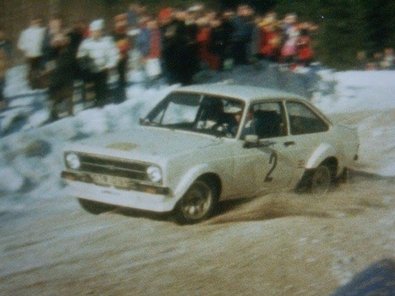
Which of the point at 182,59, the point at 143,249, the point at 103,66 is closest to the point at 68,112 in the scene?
the point at 103,66

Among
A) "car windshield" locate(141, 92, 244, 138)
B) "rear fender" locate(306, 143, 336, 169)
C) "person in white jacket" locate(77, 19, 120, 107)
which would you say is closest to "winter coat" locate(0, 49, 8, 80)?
"person in white jacket" locate(77, 19, 120, 107)

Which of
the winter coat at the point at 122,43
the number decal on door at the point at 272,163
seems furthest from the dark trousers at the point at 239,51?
the number decal on door at the point at 272,163

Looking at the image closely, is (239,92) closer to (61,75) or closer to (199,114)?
(199,114)

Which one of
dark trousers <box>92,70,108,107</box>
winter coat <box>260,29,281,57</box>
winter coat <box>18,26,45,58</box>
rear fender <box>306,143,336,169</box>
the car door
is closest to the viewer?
the car door

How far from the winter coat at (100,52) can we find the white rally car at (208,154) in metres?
3.73

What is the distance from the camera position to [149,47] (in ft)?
Result: 50.8

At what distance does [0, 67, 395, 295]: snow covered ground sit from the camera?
286 inches

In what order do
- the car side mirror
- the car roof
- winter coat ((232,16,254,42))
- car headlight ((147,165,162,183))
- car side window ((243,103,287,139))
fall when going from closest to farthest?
car headlight ((147,165,162,183))
the car side mirror
car side window ((243,103,287,139))
the car roof
winter coat ((232,16,254,42))

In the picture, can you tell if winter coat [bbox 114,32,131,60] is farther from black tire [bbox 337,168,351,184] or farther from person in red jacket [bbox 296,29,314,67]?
person in red jacket [bbox 296,29,314,67]

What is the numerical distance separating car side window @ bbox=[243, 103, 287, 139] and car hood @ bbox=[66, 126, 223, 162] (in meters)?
0.59

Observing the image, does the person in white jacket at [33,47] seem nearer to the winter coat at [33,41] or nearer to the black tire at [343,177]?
the winter coat at [33,41]

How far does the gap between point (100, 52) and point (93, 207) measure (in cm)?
470

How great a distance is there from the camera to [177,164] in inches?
348

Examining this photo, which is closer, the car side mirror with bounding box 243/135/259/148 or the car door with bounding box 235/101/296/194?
the car side mirror with bounding box 243/135/259/148
